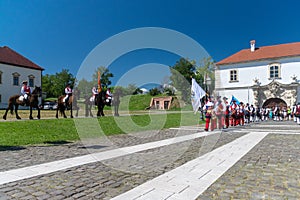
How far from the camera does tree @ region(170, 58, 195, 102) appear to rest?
54.7 metres

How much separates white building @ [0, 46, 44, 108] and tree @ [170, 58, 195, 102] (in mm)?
29211

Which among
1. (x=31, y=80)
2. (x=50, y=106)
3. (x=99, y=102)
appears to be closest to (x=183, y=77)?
(x=50, y=106)

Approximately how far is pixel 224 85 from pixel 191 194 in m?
40.1

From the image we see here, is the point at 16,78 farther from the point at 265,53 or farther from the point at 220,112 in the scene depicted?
the point at 265,53

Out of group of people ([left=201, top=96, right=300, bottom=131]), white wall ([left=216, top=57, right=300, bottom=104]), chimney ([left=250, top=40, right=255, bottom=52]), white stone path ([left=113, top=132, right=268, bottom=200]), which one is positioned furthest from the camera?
chimney ([left=250, top=40, right=255, bottom=52])

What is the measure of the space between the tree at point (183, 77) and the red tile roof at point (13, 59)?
29.7 metres

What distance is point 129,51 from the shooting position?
9133 millimetres

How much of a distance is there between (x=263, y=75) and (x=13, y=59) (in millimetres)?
46170

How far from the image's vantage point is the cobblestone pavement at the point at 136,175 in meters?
3.75

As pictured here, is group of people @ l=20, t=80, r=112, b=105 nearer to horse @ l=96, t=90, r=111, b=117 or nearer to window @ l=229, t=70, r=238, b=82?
horse @ l=96, t=90, r=111, b=117

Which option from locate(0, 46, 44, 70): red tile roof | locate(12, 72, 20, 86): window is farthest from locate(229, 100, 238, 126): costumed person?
locate(12, 72, 20, 86): window

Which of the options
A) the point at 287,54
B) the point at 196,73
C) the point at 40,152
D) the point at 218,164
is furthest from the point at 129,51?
the point at 196,73

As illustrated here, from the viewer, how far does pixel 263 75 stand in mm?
37812

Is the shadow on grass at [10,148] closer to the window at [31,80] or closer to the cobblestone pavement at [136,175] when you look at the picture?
the cobblestone pavement at [136,175]
